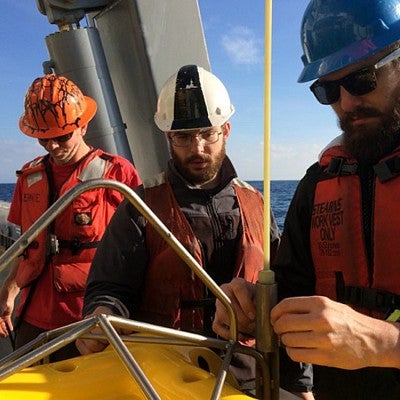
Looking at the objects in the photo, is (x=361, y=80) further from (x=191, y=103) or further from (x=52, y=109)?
(x=52, y=109)

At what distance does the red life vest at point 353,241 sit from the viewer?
139 centimetres

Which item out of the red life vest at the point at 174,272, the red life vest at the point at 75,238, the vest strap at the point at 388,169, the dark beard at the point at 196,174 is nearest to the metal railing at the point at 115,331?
the vest strap at the point at 388,169

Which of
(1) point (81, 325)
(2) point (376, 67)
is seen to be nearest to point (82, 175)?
(2) point (376, 67)

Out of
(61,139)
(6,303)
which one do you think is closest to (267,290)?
(61,139)

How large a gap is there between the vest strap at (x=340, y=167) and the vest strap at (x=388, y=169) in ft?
0.37

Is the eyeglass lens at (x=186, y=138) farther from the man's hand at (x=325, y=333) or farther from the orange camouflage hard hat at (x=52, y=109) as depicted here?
the man's hand at (x=325, y=333)

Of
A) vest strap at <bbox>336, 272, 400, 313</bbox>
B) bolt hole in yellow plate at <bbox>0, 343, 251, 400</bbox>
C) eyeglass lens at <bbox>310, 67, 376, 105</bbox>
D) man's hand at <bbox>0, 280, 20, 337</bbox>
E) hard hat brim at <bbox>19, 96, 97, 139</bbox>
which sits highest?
hard hat brim at <bbox>19, 96, 97, 139</bbox>

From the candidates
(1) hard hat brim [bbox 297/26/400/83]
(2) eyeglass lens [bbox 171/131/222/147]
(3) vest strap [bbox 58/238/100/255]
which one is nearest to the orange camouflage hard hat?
(3) vest strap [bbox 58/238/100/255]

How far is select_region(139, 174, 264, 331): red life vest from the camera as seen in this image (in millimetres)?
1894

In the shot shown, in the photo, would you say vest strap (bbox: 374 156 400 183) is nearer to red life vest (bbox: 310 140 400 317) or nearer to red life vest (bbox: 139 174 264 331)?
red life vest (bbox: 310 140 400 317)

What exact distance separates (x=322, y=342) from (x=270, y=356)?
151mm

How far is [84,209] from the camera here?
8.72 ft

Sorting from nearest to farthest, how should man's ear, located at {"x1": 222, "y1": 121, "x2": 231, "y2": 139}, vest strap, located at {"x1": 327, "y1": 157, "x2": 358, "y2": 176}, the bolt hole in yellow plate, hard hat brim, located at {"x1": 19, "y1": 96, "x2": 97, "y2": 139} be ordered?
1. the bolt hole in yellow plate
2. vest strap, located at {"x1": 327, "y1": 157, "x2": 358, "y2": 176}
3. man's ear, located at {"x1": 222, "y1": 121, "x2": 231, "y2": 139}
4. hard hat brim, located at {"x1": 19, "y1": 96, "x2": 97, "y2": 139}

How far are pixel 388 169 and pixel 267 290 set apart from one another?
0.66 metres
